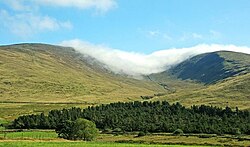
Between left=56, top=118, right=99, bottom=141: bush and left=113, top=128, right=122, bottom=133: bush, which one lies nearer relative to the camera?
left=56, top=118, right=99, bottom=141: bush

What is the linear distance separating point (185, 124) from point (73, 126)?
60.0 m

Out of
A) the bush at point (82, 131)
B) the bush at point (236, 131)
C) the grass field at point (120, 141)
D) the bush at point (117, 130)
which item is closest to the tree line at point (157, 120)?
the bush at point (236, 131)

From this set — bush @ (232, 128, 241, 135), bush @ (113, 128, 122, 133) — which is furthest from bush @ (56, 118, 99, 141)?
bush @ (232, 128, 241, 135)

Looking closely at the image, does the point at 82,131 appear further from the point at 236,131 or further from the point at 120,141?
the point at 236,131

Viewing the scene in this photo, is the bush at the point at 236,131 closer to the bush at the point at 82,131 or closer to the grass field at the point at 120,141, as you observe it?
the grass field at the point at 120,141

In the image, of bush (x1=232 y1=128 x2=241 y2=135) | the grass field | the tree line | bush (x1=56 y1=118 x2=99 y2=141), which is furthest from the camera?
the tree line

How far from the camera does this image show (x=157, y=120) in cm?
16688

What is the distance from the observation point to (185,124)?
156 metres

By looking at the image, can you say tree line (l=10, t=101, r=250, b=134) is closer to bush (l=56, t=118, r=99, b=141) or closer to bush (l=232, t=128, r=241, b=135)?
bush (l=232, t=128, r=241, b=135)

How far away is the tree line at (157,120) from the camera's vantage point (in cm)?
15025

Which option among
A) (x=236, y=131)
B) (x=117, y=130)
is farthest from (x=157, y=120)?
(x=236, y=131)

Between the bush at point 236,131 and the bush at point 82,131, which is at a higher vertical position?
the bush at point 82,131

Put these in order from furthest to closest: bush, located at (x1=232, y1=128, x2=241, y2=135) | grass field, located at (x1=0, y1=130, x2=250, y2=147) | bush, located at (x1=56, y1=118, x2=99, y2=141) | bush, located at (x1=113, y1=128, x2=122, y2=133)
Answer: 1. bush, located at (x1=113, y1=128, x2=122, y2=133)
2. bush, located at (x1=232, y1=128, x2=241, y2=135)
3. bush, located at (x1=56, y1=118, x2=99, y2=141)
4. grass field, located at (x1=0, y1=130, x2=250, y2=147)

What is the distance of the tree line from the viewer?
150 meters
